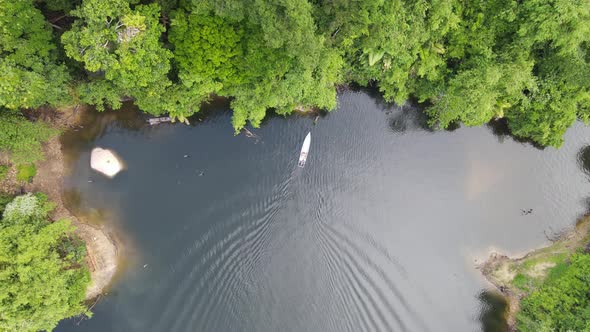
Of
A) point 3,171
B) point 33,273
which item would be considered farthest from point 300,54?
point 3,171

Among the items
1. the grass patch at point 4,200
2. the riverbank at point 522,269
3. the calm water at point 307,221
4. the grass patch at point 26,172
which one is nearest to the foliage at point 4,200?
the grass patch at point 4,200

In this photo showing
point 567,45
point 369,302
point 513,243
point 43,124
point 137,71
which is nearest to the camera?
point 137,71

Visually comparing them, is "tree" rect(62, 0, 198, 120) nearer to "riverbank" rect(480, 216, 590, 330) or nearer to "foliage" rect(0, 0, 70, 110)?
"foliage" rect(0, 0, 70, 110)

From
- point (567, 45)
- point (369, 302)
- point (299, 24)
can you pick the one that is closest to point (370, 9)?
point (299, 24)

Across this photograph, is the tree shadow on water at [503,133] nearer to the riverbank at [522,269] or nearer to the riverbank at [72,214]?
the riverbank at [522,269]

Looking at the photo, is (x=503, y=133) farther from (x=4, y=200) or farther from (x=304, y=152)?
(x=4, y=200)

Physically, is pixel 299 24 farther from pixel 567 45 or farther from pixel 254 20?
pixel 567 45
